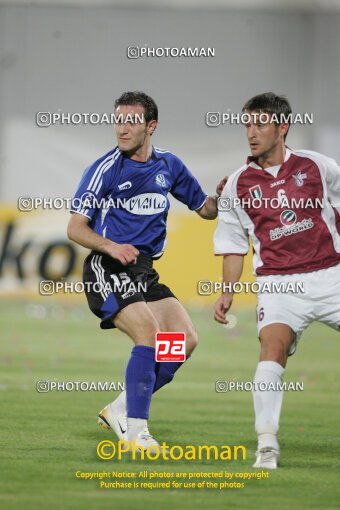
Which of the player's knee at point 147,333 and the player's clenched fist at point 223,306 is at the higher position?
the player's clenched fist at point 223,306

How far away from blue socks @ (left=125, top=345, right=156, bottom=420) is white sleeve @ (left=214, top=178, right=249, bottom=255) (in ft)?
2.61

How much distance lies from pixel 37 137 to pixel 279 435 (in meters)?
23.5

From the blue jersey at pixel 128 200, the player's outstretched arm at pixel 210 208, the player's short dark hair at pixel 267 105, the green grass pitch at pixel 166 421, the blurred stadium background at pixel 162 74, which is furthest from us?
the blurred stadium background at pixel 162 74

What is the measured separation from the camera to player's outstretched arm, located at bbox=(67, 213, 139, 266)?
7230 millimetres

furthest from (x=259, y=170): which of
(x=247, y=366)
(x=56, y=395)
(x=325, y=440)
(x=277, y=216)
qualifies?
(x=247, y=366)

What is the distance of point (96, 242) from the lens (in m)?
7.29

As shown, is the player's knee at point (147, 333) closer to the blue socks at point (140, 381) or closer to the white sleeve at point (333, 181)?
the blue socks at point (140, 381)

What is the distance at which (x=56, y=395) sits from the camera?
10438mm

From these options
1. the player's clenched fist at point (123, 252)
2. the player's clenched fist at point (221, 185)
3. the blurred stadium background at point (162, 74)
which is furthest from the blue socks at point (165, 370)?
the blurred stadium background at point (162, 74)

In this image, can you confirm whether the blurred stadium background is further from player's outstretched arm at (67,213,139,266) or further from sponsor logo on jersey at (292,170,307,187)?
sponsor logo on jersey at (292,170,307,187)

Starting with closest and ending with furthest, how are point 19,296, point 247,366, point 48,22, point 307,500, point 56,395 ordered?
1. point 307,500
2. point 56,395
3. point 247,366
4. point 19,296
5. point 48,22

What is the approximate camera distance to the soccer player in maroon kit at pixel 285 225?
7.04 metres

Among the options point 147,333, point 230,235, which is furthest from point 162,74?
point 147,333

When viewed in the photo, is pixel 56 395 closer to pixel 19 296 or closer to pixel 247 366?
pixel 247 366
